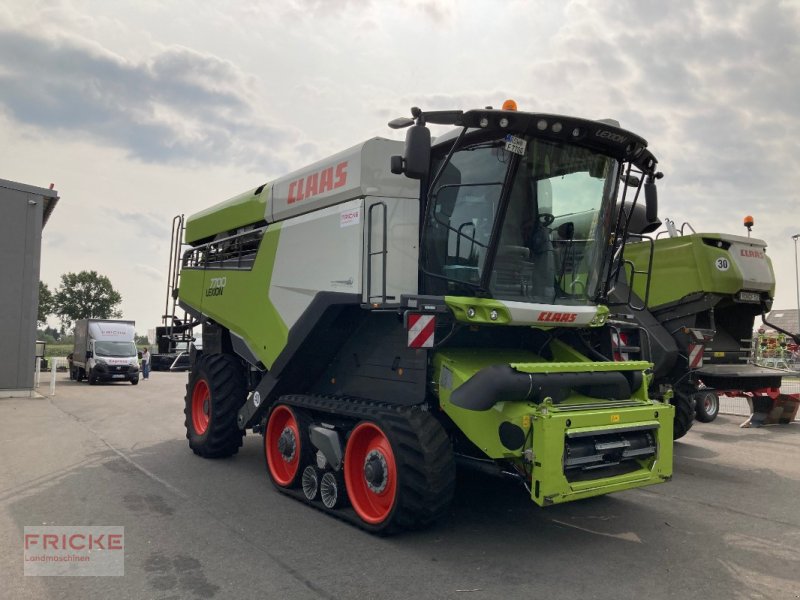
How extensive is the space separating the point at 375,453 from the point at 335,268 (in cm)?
176

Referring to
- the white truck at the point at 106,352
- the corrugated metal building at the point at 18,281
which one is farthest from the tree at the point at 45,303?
the corrugated metal building at the point at 18,281

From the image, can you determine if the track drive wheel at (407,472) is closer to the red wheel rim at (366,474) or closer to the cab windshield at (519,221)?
the red wheel rim at (366,474)

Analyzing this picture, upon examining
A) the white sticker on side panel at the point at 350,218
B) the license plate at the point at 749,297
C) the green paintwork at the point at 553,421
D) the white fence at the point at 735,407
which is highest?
the white sticker on side panel at the point at 350,218

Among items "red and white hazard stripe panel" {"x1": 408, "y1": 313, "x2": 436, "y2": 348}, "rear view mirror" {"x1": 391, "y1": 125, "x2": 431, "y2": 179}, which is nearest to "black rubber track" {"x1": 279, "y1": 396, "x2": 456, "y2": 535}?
"red and white hazard stripe panel" {"x1": 408, "y1": 313, "x2": 436, "y2": 348}

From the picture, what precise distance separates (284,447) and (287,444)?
0.06 m

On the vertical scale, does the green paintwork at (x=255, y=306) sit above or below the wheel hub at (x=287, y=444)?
above

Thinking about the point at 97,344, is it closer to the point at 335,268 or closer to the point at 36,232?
the point at 36,232

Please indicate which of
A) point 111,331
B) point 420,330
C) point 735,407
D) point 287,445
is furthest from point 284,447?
point 111,331

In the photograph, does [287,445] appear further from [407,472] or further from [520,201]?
[520,201]

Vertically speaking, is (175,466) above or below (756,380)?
below

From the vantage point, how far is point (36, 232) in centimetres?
1589

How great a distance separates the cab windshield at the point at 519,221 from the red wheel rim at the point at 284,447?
209cm

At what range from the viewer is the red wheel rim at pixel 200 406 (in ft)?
27.5

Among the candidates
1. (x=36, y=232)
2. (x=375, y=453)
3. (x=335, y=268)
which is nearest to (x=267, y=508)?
(x=375, y=453)
